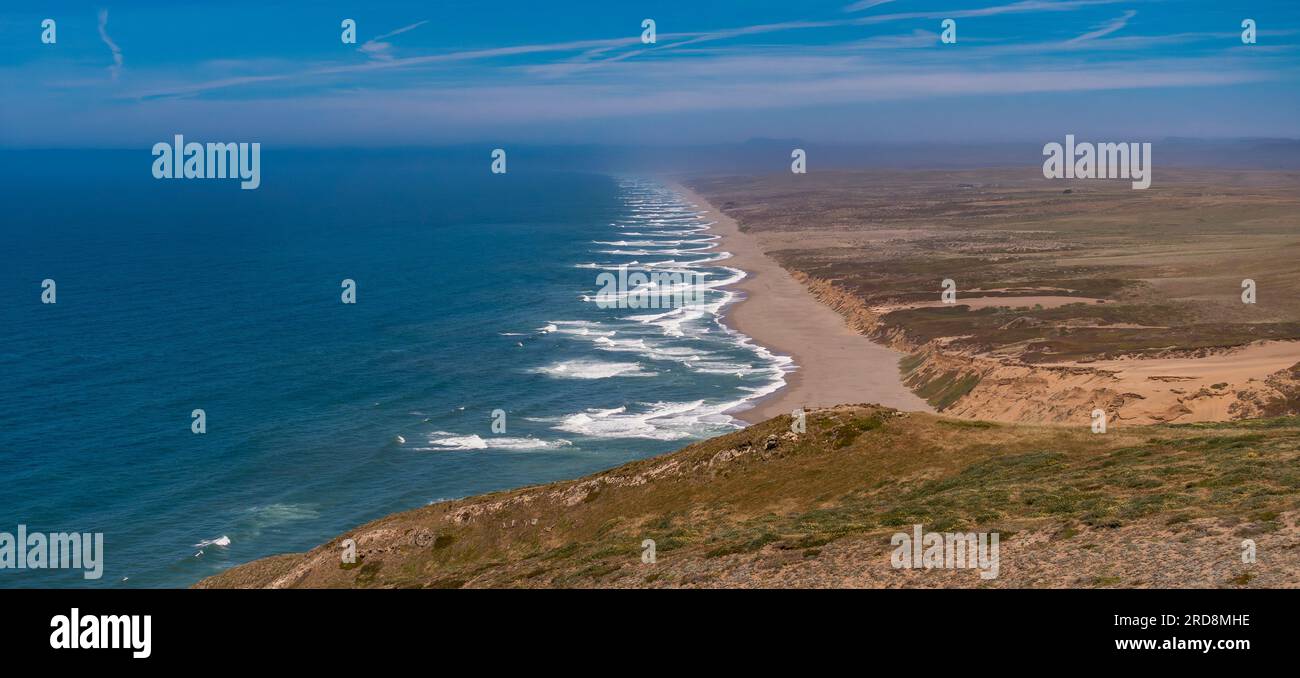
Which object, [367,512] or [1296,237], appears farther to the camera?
[1296,237]

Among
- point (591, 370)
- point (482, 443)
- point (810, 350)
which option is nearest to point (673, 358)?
point (591, 370)

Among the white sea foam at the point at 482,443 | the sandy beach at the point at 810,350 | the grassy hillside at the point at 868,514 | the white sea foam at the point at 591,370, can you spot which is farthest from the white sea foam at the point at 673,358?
the grassy hillside at the point at 868,514

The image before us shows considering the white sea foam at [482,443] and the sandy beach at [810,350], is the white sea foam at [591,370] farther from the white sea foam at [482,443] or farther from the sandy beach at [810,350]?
the white sea foam at [482,443]

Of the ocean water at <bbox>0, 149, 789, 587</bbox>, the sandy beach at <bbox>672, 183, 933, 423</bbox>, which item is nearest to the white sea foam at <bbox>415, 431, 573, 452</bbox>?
the ocean water at <bbox>0, 149, 789, 587</bbox>

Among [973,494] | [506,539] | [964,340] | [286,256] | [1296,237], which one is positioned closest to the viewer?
[973,494]
